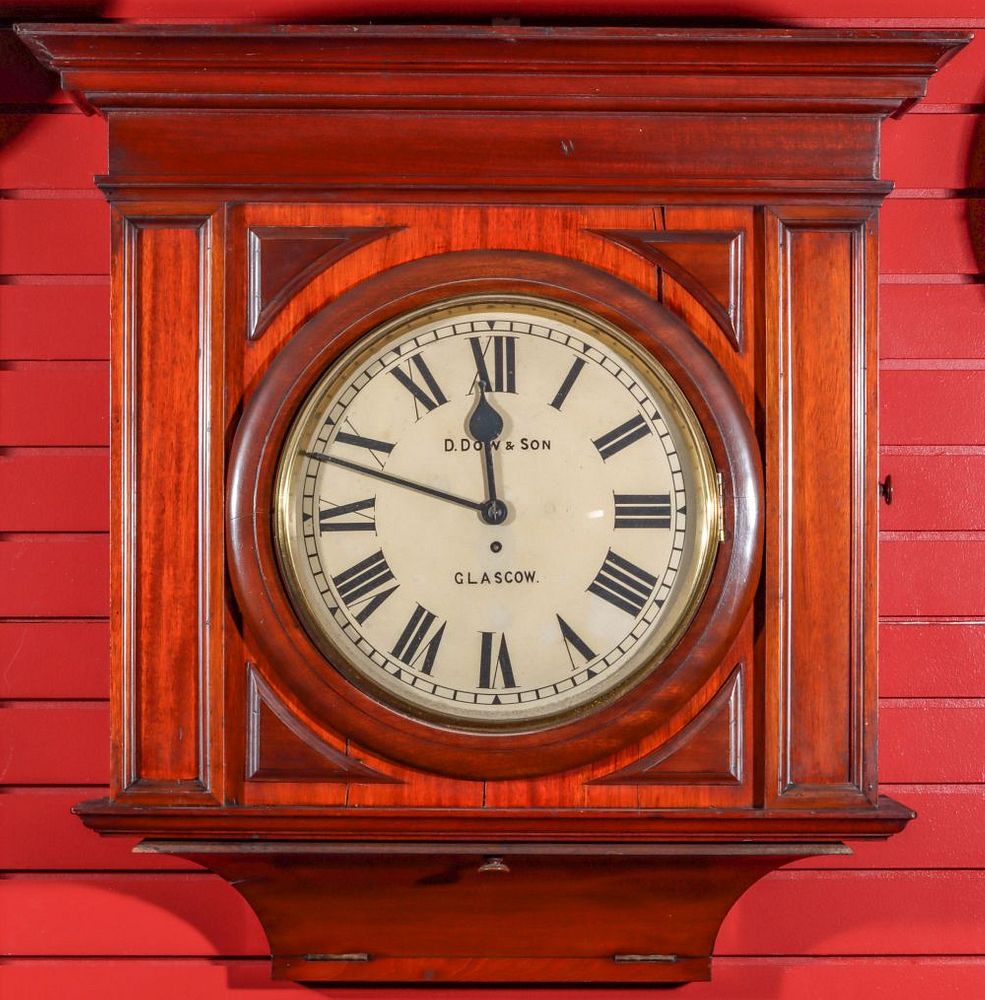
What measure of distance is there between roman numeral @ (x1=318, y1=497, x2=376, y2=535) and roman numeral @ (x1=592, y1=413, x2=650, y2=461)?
0.64ft

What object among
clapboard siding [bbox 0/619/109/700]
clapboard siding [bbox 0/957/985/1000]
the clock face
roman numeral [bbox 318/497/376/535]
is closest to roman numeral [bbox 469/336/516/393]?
the clock face

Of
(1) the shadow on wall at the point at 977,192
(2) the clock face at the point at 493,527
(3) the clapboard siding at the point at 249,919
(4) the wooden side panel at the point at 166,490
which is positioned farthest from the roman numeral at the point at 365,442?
(1) the shadow on wall at the point at 977,192

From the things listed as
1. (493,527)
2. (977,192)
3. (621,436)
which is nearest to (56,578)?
(493,527)

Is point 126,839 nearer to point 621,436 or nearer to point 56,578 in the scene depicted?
point 56,578

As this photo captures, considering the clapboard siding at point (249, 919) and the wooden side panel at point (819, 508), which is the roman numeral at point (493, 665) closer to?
the wooden side panel at point (819, 508)

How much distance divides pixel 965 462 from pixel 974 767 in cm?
31

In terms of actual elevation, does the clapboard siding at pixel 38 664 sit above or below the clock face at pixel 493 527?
below

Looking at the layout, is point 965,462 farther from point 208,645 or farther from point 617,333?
point 208,645

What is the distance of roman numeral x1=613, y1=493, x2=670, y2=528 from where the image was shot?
3.14 feet

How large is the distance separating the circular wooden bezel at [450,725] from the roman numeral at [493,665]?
42mm

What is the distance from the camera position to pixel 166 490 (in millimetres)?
956

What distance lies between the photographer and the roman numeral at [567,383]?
0.96m

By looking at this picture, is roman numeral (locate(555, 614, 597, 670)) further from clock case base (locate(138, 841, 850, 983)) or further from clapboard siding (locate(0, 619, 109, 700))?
clapboard siding (locate(0, 619, 109, 700))

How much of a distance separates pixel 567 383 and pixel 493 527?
0.45 ft
